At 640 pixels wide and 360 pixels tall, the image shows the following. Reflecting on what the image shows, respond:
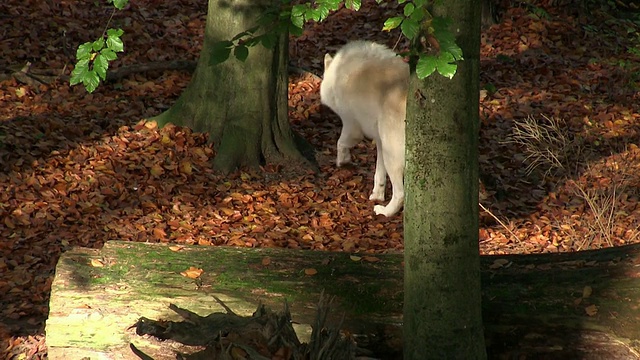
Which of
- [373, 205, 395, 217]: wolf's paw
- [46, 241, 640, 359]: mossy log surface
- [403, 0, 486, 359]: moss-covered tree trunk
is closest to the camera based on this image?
[403, 0, 486, 359]: moss-covered tree trunk

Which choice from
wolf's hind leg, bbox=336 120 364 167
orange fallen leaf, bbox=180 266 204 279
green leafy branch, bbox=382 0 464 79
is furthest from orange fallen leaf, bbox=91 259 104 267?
wolf's hind leg, bbox=336 120 364 167

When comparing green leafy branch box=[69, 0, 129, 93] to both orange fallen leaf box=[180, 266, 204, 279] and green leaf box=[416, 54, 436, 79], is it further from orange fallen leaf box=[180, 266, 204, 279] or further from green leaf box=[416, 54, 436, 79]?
orange fallen leaf box=[180, 266, 204, 279]

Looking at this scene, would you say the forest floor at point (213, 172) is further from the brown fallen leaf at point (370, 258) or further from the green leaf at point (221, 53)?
Answer: the green leaf at point (221, 53)

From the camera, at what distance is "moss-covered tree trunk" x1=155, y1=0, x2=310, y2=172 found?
8688mm

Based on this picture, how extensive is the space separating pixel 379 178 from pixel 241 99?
1806mm

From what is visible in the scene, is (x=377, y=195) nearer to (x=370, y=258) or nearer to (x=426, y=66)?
(x=370, y=258)

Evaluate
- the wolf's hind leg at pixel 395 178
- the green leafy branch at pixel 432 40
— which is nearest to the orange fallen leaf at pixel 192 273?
Result: the green leafy branch at pixel 432 40

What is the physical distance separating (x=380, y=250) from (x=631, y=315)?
292 cm

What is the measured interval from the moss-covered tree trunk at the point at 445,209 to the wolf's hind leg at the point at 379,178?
393 centimetres

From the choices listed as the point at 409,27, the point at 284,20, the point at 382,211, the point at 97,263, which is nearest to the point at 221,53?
the point at 284,20

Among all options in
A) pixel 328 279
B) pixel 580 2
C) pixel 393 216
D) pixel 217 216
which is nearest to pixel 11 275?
pixel 217 216

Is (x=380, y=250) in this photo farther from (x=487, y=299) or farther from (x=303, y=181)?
(x=487, y=299)

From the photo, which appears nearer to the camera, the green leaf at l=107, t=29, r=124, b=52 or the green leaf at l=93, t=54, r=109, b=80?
the green leaf at l=93, t=54, r=109, b=80

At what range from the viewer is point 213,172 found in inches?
337
